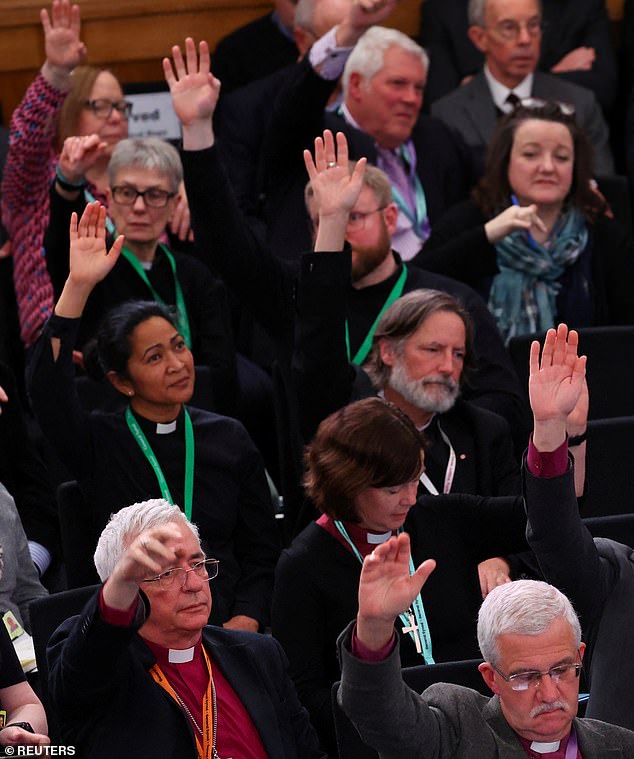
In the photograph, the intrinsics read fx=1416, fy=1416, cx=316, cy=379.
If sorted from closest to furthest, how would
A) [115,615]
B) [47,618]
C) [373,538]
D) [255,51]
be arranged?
1. [115,615]
2. [47,618]
3. [373,538]
4. [255,51]

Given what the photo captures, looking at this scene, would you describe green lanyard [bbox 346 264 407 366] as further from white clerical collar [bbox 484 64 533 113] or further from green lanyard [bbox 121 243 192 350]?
white clerical collar [bbox 484 64 533 113]

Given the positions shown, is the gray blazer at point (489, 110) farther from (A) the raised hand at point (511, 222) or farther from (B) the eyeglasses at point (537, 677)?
(B) the eyeglasses at point (537, 677)

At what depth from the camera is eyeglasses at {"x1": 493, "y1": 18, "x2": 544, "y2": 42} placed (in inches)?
195

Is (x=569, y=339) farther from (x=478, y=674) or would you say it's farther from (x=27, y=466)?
(x=27, y=466)

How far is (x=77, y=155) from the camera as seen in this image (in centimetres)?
377

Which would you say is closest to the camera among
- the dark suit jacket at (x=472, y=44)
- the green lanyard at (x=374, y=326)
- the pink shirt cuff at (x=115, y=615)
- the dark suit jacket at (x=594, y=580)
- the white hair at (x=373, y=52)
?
the pink shirt cuff at (x=115, y=615)

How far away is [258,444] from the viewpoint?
4355mm

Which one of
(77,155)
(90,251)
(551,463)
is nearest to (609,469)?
(551,463)

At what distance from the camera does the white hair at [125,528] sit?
2.50 m

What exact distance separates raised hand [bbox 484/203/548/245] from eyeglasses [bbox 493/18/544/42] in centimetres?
105

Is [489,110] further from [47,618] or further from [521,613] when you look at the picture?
[521,613]

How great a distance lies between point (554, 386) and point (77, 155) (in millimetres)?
1766

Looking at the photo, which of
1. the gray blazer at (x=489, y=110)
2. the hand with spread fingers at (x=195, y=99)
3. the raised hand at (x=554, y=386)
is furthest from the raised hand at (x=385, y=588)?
the gray blazer at (x=489, y=110)

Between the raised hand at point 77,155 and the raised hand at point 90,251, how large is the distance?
460 mm
